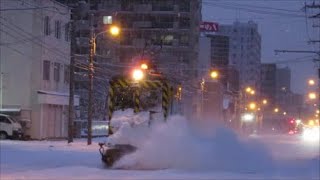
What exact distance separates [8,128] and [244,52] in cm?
11131

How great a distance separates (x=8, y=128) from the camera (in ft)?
154

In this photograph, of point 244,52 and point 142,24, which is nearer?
point 142,24

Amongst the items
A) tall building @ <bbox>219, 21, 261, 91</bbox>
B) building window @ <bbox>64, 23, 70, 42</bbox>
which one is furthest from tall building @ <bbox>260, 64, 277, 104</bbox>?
building window @ <bbox>64, 23, 70, 42</bbox>

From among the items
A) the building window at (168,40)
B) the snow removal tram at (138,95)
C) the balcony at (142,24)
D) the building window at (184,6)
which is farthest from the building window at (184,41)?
the snow removal tram at (138,95)

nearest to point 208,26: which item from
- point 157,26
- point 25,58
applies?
point 157,26

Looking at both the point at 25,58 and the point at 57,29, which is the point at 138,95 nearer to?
the point at 25,58

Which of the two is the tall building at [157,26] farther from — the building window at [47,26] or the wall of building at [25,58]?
the wall of building at [25,58]

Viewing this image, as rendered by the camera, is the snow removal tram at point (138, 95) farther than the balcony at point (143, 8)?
No

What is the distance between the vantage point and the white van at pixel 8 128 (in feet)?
154

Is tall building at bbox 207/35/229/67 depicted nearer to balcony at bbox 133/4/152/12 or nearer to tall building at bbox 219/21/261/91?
tall building at bbox 219/21/261/91

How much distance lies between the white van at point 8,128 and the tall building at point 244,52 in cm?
9948

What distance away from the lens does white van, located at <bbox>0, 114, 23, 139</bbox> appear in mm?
46938

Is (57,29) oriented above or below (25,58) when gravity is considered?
above

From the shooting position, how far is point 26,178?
62.8ft
